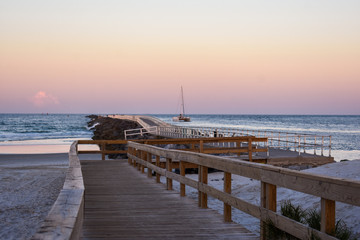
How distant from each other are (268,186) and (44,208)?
794cm

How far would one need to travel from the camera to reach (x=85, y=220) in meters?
6.49

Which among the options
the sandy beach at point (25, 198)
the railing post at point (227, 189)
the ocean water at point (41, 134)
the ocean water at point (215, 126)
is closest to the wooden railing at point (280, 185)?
the railing post at point (227, 189)

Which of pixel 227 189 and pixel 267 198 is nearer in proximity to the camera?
pixel 267 198

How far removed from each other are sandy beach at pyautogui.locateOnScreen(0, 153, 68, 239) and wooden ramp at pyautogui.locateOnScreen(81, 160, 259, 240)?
4.86 ft

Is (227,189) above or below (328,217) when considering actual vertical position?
below

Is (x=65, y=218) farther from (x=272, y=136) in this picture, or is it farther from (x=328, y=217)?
(x=272, y=136)

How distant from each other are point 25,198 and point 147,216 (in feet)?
24.0

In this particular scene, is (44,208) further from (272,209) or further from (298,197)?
(272,209)

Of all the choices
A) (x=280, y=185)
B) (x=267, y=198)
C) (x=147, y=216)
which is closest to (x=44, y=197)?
(x=147, y=216)

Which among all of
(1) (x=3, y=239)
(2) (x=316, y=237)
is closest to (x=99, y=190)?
(1) (x=3, y=239)

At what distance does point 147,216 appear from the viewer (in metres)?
6.80

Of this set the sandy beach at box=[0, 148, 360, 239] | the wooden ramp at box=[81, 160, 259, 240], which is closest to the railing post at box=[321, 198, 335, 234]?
the wooden ramp at box=[81, 160, 259, 240]

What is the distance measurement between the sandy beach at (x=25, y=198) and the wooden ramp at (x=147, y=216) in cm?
148

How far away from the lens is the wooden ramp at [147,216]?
565 cm
